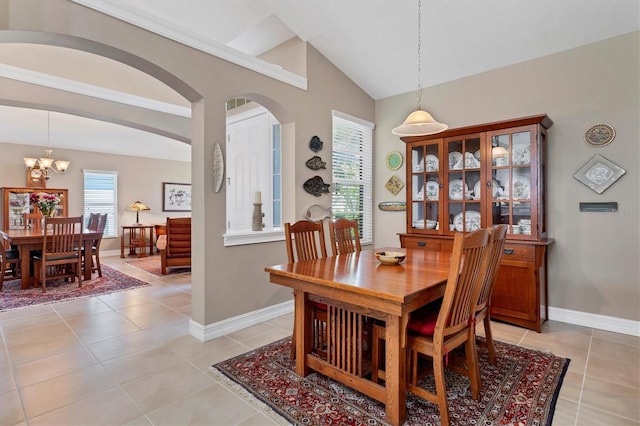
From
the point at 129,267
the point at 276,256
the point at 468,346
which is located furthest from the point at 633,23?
the point at 129,267

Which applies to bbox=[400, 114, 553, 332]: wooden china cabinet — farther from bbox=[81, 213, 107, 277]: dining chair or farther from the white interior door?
bbox=[81, 213, 107, 277]: dining chair

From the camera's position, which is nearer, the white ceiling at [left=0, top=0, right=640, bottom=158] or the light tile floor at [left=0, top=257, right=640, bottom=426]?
the light tile floor at [left=0, top=257, right=640, bottom=426]

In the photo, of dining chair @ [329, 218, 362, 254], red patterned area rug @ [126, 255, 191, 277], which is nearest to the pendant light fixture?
dining chair @ [329, 218, 362, 254]

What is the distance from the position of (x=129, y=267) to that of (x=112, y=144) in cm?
274

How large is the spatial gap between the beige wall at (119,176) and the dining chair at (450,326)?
315 inches

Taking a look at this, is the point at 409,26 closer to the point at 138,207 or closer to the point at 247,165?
the point at 247,165

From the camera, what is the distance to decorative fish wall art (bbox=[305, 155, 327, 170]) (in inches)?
155

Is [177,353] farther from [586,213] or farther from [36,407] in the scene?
[586,213]

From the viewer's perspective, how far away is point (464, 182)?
365 cm

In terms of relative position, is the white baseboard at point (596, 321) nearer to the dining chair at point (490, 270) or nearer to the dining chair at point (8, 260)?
the dining chair at point (490, 270)

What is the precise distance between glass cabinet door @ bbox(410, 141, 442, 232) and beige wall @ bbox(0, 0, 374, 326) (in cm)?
106

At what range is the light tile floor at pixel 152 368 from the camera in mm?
1896

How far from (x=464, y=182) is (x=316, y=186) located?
1.64m

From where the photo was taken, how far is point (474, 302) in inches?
78.3
